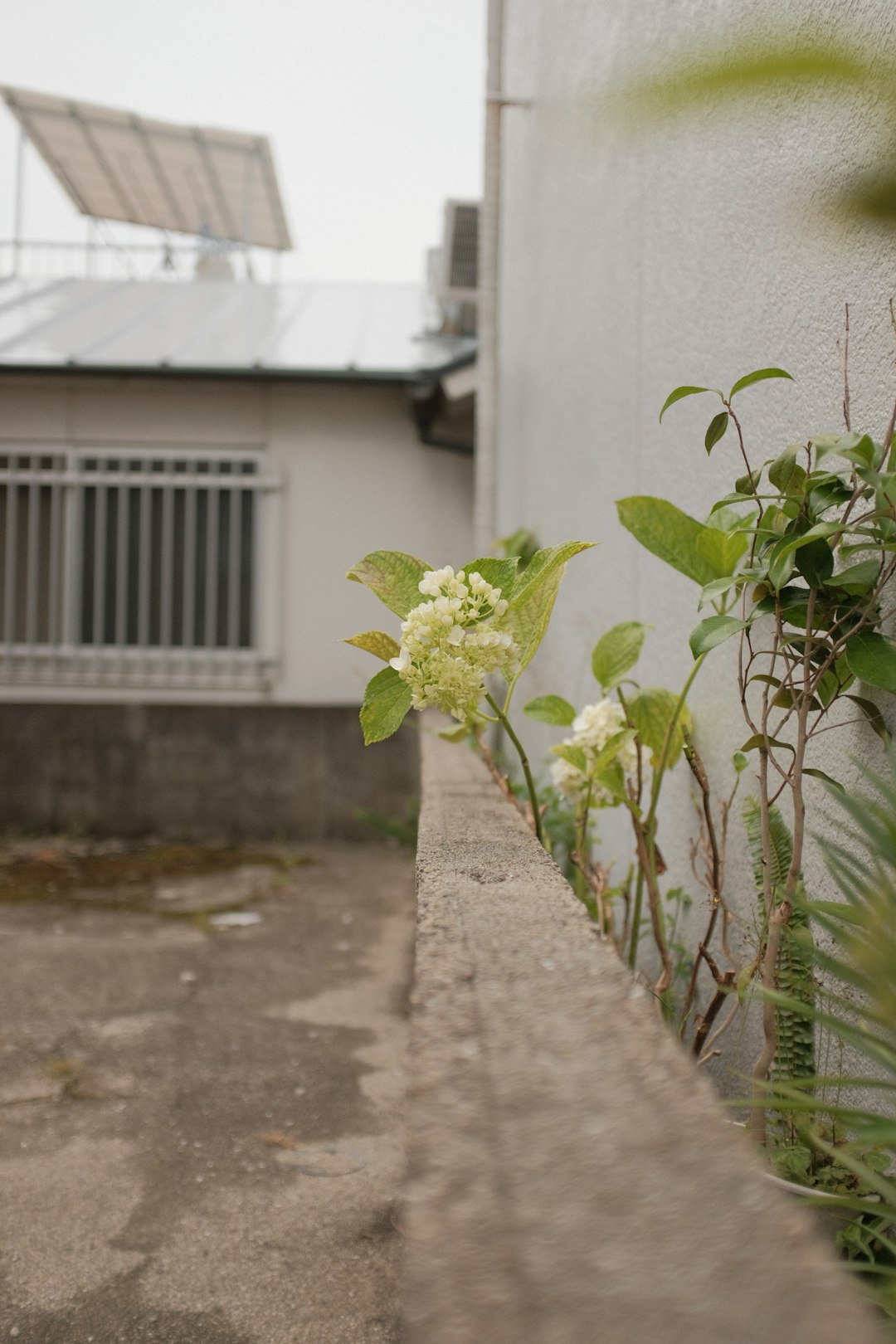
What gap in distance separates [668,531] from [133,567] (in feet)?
16.9

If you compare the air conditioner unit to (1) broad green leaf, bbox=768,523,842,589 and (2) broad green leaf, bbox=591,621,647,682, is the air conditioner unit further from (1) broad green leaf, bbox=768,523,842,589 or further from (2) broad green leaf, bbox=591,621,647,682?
(1) broad green leaf, bbox=768,523,842,589

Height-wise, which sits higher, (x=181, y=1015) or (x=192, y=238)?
(x=192, y=238)

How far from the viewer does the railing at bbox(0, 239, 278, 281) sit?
8.19m

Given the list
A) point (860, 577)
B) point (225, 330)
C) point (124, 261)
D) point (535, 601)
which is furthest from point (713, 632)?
point (124, 261)

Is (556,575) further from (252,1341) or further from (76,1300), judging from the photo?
(76,1300)

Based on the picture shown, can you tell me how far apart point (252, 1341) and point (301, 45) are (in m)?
2.02

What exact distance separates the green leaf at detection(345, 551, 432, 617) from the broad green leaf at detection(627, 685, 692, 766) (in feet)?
1.16

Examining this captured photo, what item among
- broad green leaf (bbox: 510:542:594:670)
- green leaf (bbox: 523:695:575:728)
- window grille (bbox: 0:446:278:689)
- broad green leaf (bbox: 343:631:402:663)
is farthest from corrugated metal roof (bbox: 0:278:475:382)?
broad green leaf (bbox: 510:542:594:670)

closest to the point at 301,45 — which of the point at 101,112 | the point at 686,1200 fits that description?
the point at 686,1200

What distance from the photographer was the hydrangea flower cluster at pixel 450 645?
1.19 meters

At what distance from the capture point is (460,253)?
6488mm

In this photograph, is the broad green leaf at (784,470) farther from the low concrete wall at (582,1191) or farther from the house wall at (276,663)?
the house wall at (276,663)

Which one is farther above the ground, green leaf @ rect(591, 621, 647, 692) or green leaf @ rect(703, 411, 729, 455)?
green leaf @ rect(703, 411, 729, 455)

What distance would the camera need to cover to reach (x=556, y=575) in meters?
1.26
